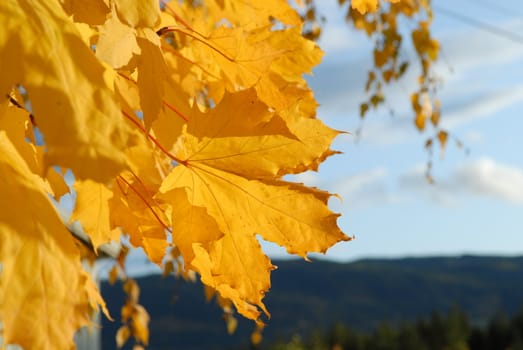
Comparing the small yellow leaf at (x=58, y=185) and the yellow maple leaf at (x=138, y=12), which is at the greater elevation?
the yellow maple leaf at (x=138, y=12)

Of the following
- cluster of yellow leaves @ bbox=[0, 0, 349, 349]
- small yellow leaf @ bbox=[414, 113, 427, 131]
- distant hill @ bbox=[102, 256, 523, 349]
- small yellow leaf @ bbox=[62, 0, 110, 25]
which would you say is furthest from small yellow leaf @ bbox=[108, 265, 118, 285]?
distant hill @ bbox=[102, 256, 523, 349]

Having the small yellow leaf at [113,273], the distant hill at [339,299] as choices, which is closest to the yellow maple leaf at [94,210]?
the small yellow leaf at [113,273]

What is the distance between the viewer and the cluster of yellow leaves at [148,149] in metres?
0.29

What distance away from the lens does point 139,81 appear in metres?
0.38

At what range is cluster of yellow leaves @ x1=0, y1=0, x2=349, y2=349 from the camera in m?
0.29

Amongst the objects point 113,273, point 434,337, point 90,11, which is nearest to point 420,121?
point 113,273

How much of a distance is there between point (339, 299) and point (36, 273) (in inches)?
2671

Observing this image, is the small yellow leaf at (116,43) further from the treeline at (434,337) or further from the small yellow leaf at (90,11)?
the treeline at (434,337)

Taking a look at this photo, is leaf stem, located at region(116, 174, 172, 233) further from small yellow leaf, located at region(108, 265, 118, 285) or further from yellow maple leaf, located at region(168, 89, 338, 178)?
small yellow leaf, located at region(108, 265, 118, 285)

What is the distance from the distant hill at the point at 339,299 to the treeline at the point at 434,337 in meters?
39.7

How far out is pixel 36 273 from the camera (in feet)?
1.08

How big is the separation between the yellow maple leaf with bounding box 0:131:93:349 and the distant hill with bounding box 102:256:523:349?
194ft

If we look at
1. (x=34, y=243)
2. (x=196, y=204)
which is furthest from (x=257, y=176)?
(x=34, y=243)

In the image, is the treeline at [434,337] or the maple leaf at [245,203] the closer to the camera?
the maple leaf at [245,203]
